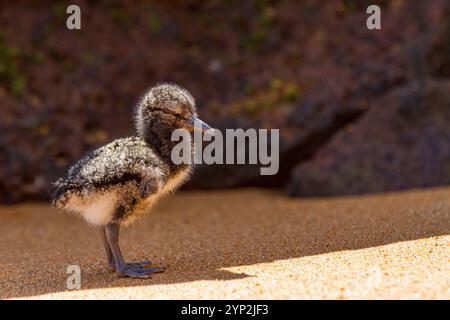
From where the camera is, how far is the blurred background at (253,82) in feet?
31.0

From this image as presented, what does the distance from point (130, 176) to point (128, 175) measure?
18 millimetres

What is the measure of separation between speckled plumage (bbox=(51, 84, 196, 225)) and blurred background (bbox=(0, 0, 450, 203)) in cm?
358

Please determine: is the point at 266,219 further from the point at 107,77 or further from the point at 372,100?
the point at 107,77

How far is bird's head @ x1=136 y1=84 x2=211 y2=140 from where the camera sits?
625 cm

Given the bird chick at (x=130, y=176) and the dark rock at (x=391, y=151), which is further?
the dark rock at (x=391, y=151)

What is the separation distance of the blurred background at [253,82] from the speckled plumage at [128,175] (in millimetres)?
3583

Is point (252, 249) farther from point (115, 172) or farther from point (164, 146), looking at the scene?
point (115, 172)

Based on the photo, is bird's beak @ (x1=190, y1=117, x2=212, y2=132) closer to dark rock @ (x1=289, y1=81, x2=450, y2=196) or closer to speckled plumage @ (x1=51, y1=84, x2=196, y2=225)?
speckled plumage @ (x1=51, y1=84, x2=196, y2=225)

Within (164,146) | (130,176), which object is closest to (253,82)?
(164,146)

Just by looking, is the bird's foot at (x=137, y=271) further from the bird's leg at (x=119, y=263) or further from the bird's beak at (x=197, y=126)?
the bird's beak at (x=197, y=126)

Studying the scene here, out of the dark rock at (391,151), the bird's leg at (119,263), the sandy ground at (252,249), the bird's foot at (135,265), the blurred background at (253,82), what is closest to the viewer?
the sandy ground at (252,249)

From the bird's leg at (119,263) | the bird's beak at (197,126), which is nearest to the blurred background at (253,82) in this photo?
the bird's beak at (197,126)
